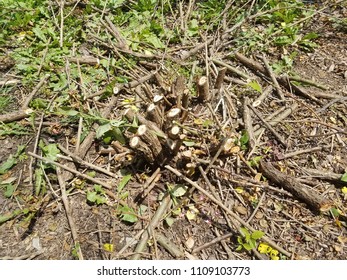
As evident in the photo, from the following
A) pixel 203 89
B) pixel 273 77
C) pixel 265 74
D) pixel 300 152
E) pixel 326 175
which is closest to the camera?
pixel 326 175

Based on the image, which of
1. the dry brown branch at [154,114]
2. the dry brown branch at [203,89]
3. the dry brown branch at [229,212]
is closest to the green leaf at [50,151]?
the dry brown branch at [154,114]

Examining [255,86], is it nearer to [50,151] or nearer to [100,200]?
[100,200]

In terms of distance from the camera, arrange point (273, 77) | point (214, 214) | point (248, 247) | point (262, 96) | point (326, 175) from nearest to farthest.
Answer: point (248, 247), point (214, 214), point (326, 175), point (262, 96), point (273, 77)

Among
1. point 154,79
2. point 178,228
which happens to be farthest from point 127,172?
point 154,79

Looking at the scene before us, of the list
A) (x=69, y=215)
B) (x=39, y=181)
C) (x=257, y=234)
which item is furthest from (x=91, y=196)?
(x=257, y=234)

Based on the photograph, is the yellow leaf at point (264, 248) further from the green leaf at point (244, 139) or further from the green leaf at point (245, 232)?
the green leaf at point (244, 139)

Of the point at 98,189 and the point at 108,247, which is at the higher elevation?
the point at 98,189

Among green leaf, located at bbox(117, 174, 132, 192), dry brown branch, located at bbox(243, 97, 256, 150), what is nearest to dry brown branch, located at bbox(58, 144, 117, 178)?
green leaf, located at bbox(117, 174, 132, 192)
